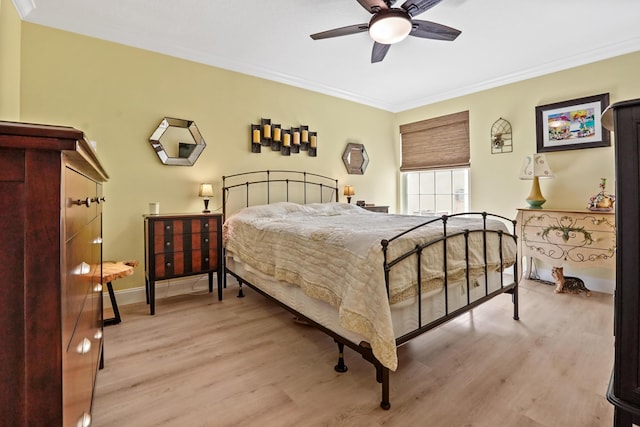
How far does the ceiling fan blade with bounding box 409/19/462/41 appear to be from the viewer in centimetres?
256

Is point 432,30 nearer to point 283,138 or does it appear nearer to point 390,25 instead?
point 390,25

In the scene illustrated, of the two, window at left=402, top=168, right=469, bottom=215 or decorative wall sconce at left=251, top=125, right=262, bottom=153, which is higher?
decorative wall sconce at left=251, top=125, right=262, bottom=153

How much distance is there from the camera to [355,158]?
5.28m

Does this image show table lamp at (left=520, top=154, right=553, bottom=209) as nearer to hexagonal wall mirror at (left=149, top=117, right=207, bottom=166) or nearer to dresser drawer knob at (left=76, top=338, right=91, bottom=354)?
hexagonal wall mirror at (left=149, top=117, right=207, bottom=166)

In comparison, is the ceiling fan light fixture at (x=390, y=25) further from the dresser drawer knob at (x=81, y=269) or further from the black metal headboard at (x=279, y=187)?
the dresser drawer knob at (x=81, y=269)

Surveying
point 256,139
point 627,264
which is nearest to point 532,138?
point 256,139

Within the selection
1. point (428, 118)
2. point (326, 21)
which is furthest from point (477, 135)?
point (326, 21)

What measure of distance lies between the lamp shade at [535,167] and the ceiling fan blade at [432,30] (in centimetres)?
197

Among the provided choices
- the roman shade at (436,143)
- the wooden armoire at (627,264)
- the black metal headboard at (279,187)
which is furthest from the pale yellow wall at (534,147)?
the wooden armoire at (627,264)

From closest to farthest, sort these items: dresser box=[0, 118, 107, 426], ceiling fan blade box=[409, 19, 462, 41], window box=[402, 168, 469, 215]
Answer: dresser box=[0, 118, 107, 426], ceiling fan blade box=[409, 19, 462, 41], window box=[402, 168, 469, 215]

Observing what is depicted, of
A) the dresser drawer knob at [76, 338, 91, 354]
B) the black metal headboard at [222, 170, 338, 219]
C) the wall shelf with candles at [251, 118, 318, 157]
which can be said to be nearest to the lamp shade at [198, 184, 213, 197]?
the black metal headboard at [222, 170, 338, 219]

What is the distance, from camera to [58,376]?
70 centimetres

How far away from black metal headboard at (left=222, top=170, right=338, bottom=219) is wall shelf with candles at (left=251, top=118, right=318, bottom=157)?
0.32 m

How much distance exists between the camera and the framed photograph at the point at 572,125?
359 centimetres
